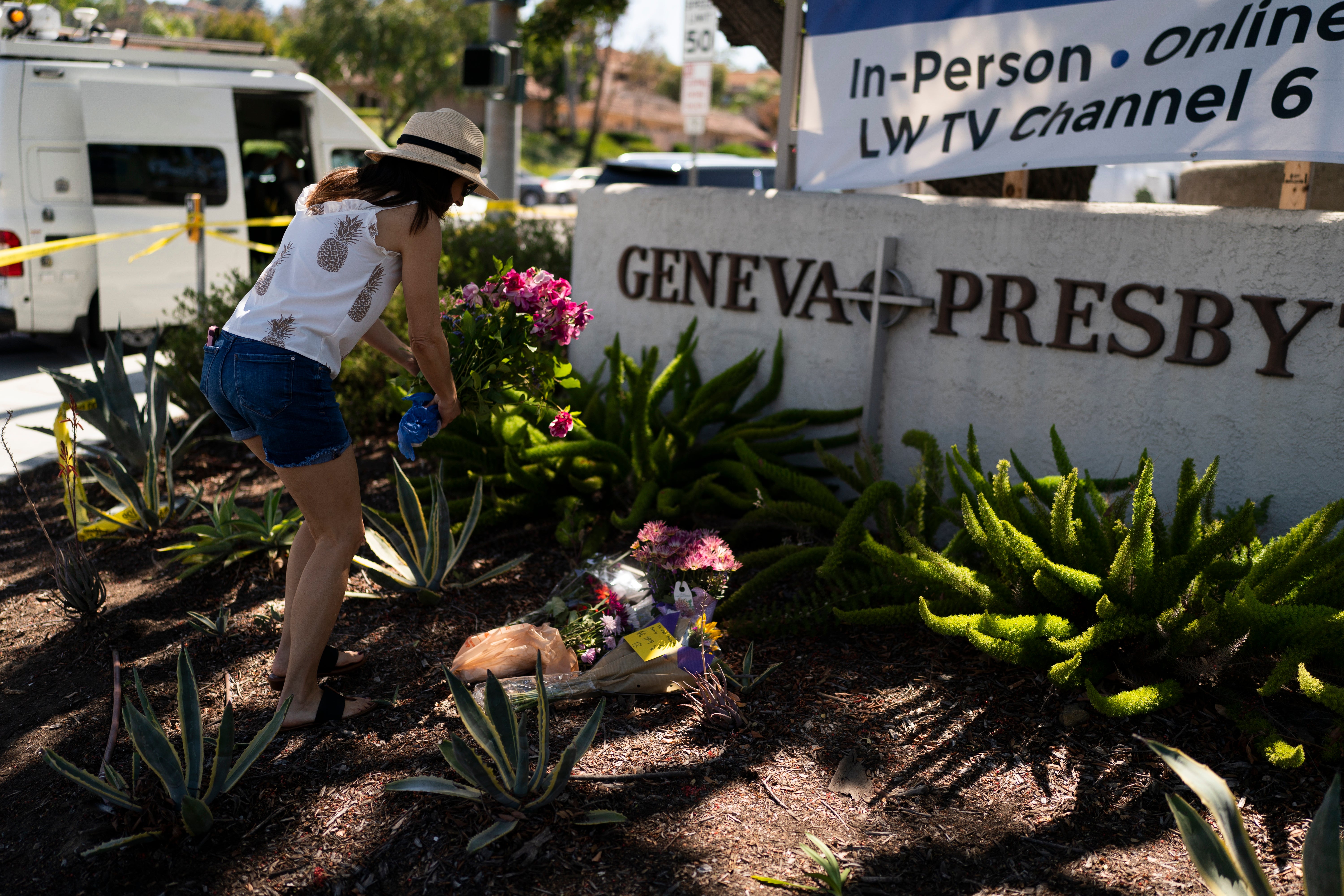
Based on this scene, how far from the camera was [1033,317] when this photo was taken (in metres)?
4.11

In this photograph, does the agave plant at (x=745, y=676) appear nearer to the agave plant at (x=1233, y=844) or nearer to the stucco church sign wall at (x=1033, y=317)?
the agave plant at (x=1233, y=844)

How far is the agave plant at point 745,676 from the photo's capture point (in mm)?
3018

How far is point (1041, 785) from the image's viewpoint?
2607 millimetres

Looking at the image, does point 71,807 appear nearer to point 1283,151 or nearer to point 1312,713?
point 1312,713

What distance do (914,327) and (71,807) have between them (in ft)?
Answer: 11.3

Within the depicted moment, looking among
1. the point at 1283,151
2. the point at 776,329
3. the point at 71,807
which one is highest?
the point at 1283,151

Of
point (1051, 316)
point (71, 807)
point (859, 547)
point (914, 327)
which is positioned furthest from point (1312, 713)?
point (71, 807)

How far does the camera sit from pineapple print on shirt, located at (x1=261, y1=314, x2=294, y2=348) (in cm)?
259

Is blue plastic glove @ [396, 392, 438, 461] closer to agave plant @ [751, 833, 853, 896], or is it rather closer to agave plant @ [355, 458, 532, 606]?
agave plant @ [355, 458, 532, 606]

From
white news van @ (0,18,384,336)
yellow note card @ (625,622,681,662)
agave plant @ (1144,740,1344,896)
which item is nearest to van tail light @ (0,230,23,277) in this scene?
white news van @ (0,18,384,336)

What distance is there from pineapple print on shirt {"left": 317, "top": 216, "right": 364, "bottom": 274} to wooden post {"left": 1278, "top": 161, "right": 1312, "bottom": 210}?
364 cm

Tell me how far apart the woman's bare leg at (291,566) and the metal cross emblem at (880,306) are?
229 cm

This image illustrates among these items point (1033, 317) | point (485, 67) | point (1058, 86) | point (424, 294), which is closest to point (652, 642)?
point (424, 294)

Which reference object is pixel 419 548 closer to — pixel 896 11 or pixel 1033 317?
pixel 1033 317
